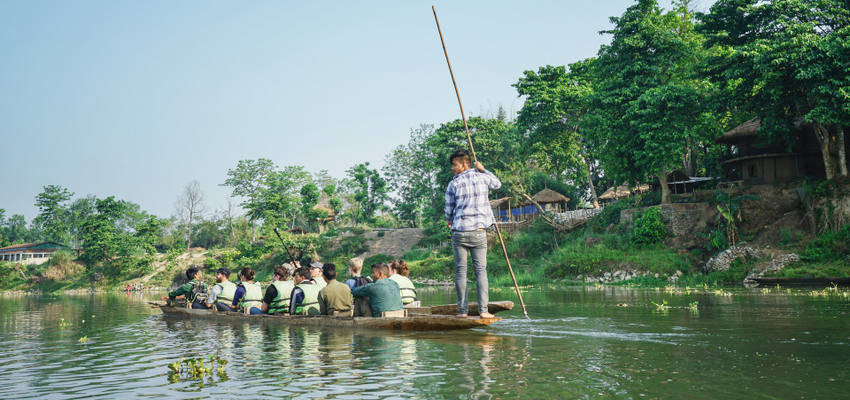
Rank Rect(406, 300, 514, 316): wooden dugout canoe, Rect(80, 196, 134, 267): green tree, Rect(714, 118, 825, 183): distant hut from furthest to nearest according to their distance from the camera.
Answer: Rect(80, 196, 134, 267): green tree < Rect(714, 118, 825, 183): distant hut < Rect(406, 300, 514, 316): wooden dugout canoe

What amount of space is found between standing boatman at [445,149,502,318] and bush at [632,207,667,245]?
2261 cm

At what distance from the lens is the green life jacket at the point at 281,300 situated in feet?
38.5

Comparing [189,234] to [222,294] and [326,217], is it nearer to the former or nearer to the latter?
[326,217]

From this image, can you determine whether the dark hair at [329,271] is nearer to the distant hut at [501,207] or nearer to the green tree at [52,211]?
the distant hut at [501,207]

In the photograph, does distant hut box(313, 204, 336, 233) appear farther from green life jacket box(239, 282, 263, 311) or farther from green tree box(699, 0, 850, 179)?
green life jacket box(239, 282, 263, 311)

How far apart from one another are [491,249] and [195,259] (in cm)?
3397

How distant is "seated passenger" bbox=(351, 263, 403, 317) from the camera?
9477 mm

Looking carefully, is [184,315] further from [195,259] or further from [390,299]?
[195,259]

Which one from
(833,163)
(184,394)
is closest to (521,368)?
(184,394)

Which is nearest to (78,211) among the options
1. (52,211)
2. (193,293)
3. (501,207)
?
(52,211)

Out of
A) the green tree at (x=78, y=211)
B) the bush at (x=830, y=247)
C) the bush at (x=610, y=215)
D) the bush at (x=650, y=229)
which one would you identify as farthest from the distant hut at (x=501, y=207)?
the green tree at (x=78, y=211)

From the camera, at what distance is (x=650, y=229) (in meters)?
28.3

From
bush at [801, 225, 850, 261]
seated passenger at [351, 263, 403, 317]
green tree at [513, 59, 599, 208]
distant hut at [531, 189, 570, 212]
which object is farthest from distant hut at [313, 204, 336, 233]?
seated passenger at [351, 263, 403, 317]

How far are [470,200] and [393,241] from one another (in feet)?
154
